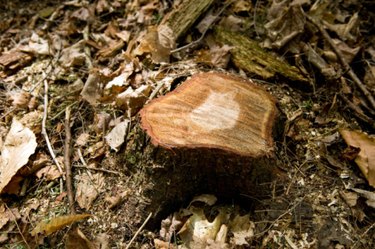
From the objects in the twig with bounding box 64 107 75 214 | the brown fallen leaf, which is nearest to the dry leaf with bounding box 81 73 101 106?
the twig with bounding box 64 107 75 214

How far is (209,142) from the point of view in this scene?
1.89 metres

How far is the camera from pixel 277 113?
2.11 m

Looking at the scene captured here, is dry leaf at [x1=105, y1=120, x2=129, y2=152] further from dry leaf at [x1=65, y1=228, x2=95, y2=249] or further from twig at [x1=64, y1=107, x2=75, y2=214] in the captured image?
dry leaf at [x1=65, y1=228, x2=95, y2=249]

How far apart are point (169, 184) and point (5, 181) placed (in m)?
1.05

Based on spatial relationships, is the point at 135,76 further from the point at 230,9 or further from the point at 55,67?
the point at 230,9

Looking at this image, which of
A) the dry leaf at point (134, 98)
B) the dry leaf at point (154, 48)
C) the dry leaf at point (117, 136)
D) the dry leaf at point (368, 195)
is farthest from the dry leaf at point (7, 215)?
the dry leaf at point (368, 195)

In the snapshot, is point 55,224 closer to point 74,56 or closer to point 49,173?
point 49,173

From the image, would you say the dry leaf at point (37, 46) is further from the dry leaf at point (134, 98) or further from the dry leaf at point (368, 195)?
the dry leaf at point (368, 195)

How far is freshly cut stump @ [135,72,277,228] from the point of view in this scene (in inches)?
75.3

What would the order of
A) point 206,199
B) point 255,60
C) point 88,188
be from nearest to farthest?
point 206,199
point 88,188
point 255,60

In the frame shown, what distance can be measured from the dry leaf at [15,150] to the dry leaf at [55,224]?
1.47 feet

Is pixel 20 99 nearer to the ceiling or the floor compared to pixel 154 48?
nearer to the floor

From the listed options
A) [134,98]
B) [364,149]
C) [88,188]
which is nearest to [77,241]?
[88,188]

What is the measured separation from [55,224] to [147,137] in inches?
27.3
